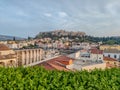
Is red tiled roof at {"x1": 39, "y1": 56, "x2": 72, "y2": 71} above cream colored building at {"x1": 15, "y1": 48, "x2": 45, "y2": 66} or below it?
above

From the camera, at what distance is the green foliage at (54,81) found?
4.71 m

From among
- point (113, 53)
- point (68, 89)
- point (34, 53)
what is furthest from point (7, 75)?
point (113, 53)

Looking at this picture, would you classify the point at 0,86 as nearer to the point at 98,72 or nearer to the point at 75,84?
the point at 75,84

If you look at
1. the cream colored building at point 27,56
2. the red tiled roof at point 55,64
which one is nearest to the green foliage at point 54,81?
the red tiled roof at point 55,64

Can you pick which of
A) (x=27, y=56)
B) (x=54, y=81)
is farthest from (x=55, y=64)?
(x=27, y=56)

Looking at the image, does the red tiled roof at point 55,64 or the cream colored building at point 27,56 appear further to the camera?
the cream colored building at point 27,56

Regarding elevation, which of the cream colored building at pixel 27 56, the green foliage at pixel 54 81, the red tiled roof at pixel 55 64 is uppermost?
the green foliage at pixel 54 81

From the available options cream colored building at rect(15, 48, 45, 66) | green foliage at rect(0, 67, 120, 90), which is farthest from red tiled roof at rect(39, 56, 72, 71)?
cream colored building at rect(15, 48, 45, 66)

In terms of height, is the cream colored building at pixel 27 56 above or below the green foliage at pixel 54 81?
below

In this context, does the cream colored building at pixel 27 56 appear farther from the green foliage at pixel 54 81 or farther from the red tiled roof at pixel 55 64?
the green foliage at pixel 54 81

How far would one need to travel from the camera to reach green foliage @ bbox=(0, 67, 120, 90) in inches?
186

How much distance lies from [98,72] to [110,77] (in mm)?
415

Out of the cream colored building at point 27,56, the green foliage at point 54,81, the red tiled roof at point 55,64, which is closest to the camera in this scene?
the green foliage at point 54,81

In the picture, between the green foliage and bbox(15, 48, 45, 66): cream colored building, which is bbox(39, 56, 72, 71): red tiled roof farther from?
bbox(15, 48, 45, 66): cream colored building
